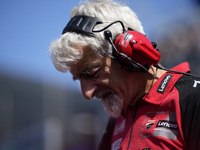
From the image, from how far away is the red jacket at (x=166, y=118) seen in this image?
1.39m

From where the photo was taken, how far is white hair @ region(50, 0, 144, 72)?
167 centimetres

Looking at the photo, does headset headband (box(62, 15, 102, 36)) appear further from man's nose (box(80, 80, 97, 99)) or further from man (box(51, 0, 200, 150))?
man's nose (box(80, 80, 97, 99))

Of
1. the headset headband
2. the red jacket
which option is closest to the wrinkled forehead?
the headset headband

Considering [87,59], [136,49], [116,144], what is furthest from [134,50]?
[116,144]

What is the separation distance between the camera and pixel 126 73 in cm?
173

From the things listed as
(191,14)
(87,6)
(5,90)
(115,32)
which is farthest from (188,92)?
(5,90)

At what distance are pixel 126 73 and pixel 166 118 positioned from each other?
0.39 metres

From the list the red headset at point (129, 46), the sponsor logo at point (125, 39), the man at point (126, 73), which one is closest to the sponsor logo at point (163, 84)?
the man at point (126, 73)

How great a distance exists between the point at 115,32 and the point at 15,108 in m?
11.6

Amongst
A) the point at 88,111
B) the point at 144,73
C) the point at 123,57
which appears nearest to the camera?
the point at 123,57

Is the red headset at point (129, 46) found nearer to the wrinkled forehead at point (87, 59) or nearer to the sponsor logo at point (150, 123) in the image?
the wrinkled forehead at point (87, 59)

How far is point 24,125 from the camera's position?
12516 millimetres

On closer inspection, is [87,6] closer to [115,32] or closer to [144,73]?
[115,32]

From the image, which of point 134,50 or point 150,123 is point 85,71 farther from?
point 150,123
